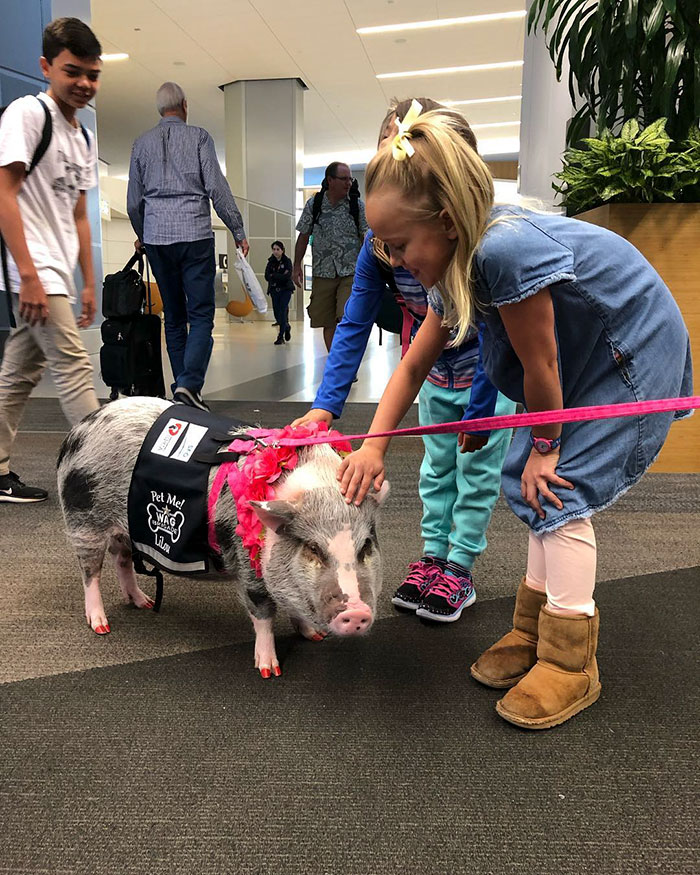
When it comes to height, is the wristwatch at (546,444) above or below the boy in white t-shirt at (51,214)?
below

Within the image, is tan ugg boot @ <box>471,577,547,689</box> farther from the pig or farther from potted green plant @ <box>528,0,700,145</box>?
potted green plant @ <box>528,0,700,145</box>

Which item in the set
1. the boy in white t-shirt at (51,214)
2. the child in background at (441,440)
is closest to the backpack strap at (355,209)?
the boy in white t-shirt at (51,214)

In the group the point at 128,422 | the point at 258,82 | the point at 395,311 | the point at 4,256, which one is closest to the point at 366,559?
the point at 128,422

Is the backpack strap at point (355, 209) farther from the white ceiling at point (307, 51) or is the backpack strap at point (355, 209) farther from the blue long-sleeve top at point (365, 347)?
the white ceiling at point (307, 51)

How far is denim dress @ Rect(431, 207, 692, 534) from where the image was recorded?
120 centimetres

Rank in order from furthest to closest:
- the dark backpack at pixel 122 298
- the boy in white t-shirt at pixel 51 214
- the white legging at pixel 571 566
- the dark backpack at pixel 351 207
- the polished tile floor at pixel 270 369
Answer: the polished tile floor at pixel 270 369, the dark backpack at pixel 351 207, the dark backpack at pixel 122 298, the boy in white t-shirt at pixel 51 214, the white legging at pixel 571 566

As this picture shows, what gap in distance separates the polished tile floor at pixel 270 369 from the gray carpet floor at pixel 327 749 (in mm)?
3021

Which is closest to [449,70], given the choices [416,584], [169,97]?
[169,97]

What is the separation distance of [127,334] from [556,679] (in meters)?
3.32

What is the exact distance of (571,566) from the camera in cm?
132

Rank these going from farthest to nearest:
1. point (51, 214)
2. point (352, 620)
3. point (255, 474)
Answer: point (51, 214) < point (255, 474) < point (352, 620)

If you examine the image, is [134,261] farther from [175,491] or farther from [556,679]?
[556,679]

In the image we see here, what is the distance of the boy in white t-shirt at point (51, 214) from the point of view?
2143 mm

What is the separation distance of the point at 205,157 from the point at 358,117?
11685mm
